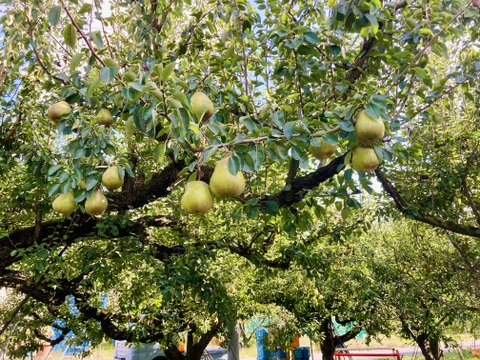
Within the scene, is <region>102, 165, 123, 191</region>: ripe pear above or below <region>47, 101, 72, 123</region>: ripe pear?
below

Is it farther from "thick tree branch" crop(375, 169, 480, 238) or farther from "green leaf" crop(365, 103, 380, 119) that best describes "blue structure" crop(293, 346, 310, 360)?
"green leaf" crop(365, 103, 380, 119)

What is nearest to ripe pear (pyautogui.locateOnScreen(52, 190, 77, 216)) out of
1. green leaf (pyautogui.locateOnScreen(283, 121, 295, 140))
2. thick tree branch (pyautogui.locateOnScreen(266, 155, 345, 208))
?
green leaf (pyautogui.locateOnScreen(283, 121, 295, 140))

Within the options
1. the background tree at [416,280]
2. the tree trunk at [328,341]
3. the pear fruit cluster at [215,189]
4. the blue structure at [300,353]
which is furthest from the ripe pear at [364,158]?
the blue structure at [300,353]

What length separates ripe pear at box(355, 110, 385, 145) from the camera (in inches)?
69.9

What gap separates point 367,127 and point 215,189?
69 cm

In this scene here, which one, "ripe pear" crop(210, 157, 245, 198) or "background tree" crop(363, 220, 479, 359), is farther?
"background tree" crop(363, 220, 479, 359)

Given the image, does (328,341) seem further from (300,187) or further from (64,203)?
(64,203)

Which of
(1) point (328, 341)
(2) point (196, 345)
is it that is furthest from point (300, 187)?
(1) point (328, 341)

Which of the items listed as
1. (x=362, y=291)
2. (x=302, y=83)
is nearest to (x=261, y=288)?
(x=362, y=291)

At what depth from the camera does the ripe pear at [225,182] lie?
1.64 metres

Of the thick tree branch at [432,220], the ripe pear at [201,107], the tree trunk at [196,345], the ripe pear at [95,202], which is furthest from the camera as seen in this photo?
the tree trunk at [196,345]

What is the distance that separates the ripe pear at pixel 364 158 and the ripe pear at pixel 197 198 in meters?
0.72

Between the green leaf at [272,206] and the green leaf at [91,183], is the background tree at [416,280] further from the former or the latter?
the green leaf at [91,183]

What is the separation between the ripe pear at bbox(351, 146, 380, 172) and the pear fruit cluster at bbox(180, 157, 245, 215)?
60 cm
